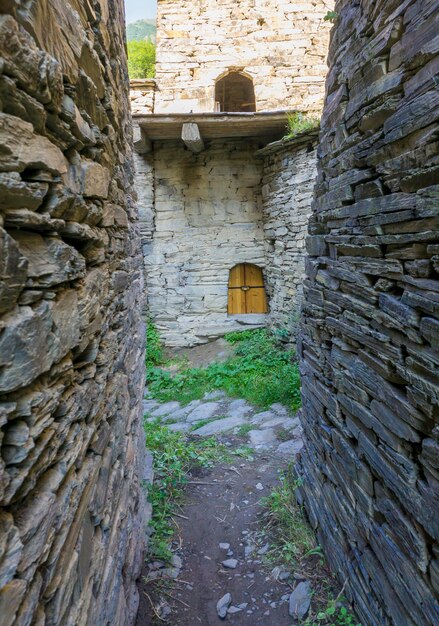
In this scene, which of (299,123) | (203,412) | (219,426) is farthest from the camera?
(299,123)

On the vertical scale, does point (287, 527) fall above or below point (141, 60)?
below

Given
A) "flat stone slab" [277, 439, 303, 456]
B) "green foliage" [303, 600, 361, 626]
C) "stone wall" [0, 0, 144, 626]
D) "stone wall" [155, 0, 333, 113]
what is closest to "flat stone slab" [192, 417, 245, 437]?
"flat stone slab" [277, 439, 303, 456]

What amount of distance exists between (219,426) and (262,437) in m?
0.68

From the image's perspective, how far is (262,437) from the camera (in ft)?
16.7

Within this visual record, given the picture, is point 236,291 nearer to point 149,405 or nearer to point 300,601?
point 149,405

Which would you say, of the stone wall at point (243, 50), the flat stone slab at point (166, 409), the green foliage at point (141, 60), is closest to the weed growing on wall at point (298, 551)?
the flat stone slab at point (166, 409)

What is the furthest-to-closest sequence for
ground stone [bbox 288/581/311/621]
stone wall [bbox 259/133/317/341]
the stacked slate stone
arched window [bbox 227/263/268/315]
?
arched window [bbox 227/263/268/315], stone wall [bbox 259/133/317/341], ground stone [bbox 288/581/311/621], the stacked slate stone

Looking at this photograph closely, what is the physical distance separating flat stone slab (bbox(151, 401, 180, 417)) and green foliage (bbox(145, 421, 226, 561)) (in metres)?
0.40

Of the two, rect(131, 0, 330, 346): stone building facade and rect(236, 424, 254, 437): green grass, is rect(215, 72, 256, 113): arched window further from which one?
rect(236, 424, 254, 437): green grass

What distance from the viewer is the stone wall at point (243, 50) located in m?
7.85

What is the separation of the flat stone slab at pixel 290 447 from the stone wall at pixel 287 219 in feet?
7.98

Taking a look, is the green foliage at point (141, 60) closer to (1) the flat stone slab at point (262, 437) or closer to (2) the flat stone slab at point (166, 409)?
(2) the flat stone slab at point (166, 409)

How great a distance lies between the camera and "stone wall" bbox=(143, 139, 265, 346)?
770 centimetres

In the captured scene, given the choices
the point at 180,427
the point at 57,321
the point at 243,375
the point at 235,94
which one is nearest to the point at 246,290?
the point at 243,375
